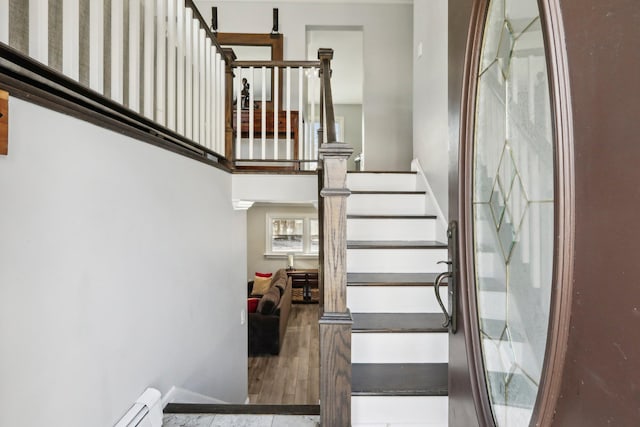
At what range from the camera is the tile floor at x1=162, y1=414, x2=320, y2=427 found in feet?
5.20

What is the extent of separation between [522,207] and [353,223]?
79.4 inches

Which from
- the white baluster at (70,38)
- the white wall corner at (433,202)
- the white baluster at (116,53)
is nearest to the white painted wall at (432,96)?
the white wall corner at (433,202)

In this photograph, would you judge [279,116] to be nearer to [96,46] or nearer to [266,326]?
[266,326]

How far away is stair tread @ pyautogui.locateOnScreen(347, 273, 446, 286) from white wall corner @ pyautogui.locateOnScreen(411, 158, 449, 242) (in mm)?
393

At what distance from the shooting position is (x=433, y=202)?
2811mm

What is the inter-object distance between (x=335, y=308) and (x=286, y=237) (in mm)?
6418

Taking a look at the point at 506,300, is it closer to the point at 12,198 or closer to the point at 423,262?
the point at 12,198

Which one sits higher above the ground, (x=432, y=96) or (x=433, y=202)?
(x=432, y=96)

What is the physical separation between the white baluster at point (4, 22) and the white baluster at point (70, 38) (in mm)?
209

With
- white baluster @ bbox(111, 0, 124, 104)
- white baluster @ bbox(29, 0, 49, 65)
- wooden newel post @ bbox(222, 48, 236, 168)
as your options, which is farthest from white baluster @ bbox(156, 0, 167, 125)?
wooden newel post @ bbox(222, 48, 236, 168)

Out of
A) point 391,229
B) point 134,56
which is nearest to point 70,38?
point 134,56

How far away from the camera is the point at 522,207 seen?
659mm

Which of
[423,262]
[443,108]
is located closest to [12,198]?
[423,262]

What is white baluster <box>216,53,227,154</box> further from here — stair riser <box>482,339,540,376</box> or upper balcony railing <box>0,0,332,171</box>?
stair riser <box>482,339,540,376</box>
